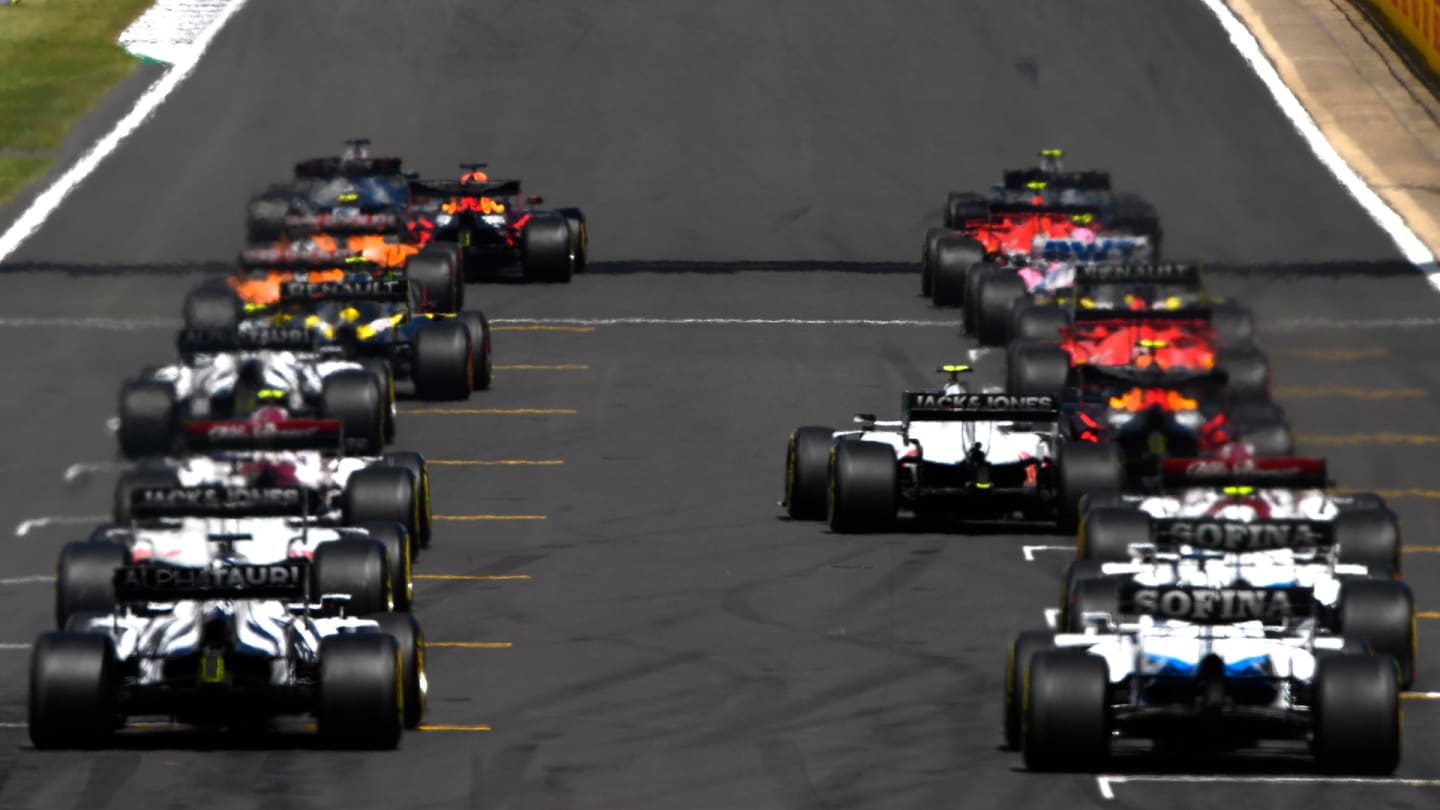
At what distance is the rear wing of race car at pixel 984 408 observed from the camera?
36062 millimetres

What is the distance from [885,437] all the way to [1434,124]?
1305 inches

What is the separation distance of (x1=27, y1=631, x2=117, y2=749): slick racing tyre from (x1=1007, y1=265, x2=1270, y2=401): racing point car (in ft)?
59.2

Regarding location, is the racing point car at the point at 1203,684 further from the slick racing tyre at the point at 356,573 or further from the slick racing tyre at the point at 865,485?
the slick racing tyre at the point at 865,485

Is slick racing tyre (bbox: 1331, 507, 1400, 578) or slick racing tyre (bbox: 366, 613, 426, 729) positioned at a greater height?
slick racing tyre (bbox: 1331, 507, 1400, 578)

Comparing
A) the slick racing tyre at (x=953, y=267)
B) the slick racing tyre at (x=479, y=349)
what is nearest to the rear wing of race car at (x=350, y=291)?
the slick racing tyre at (x=479, y=349)

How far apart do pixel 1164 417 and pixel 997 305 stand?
11.1m

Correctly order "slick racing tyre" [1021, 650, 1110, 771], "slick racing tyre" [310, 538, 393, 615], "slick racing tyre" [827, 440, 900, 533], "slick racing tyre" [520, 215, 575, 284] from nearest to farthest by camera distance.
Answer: "slick racing tyre" [1021, 650, 1110, 771] < "slick racing tyre" [310, 538, 393, 615] < "slick racing tyre" [827, 440, 900, 533] < "slick racing tyre" [520, 215, 575, 284]

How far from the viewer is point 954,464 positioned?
118 feet

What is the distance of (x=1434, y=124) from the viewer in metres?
66.6

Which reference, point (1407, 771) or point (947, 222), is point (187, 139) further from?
point (1407, 771)

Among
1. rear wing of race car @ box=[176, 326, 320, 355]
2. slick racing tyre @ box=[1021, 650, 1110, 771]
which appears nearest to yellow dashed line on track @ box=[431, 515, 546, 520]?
rear wing of race car @ box=[176, 326, 320, 355]

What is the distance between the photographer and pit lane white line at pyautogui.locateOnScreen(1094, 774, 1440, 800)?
24.3 m

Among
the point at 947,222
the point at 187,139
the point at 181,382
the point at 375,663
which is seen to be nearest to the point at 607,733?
the point at 375,663

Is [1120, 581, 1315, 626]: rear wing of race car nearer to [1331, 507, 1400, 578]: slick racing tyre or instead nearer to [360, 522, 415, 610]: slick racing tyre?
[1331, 507, 1400, 578]: slick racing tyre
